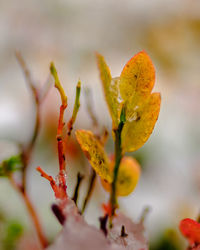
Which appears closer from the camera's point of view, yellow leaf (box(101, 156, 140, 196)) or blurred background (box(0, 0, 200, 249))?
yellow leaf (box(101, 156, 140, 196))

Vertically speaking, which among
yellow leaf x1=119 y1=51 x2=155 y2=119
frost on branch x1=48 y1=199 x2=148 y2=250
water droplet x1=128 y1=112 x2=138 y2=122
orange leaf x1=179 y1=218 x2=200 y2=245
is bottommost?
orange leaf x1=179 y1=218 x2=200 y2=245

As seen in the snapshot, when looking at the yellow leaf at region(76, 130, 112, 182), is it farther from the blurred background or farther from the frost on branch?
the blurred background

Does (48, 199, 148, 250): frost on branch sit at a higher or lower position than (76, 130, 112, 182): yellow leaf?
lower

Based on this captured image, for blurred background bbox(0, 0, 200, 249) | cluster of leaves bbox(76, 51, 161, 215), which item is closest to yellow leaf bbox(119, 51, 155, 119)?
cluster of leaves bbox(76, 51, 161, 215)

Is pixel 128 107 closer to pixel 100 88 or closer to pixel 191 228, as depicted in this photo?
pixel 191 228

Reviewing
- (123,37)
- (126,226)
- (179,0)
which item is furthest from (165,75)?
(126,226)

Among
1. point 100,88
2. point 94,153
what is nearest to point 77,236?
point 94,153

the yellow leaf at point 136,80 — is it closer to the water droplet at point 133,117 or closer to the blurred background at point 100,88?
the water droplet at point 133,117
